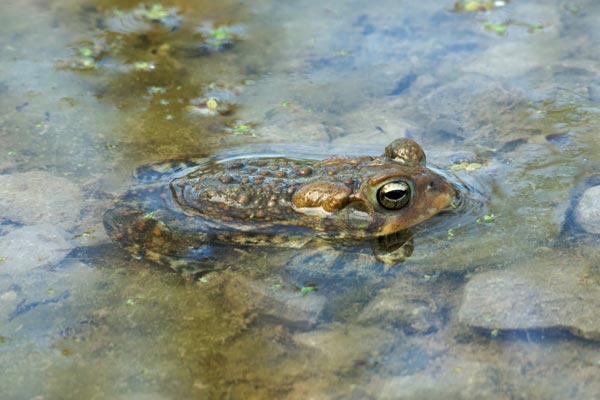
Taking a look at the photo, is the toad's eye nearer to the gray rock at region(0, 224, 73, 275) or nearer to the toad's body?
the toad's body

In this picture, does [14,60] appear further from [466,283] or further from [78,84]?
[466,283]

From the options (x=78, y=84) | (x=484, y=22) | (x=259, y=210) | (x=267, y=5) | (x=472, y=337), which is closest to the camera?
(x=472, y=337)

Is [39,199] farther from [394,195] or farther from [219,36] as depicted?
[219,36]

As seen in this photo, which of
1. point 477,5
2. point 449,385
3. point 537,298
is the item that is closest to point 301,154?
point 537,298

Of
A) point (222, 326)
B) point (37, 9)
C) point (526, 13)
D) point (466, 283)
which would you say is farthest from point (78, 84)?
point (526, 13)

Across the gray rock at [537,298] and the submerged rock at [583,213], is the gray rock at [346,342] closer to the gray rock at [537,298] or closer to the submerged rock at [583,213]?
the gray rock at [537,298]

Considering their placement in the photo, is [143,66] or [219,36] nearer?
[143,66]

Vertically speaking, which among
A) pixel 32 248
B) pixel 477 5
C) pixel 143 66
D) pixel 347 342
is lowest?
pixel 347 342

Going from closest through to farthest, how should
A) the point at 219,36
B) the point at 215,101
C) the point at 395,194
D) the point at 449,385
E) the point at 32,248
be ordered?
the point at 449,385, the point at 395,194, the point at 32,248, the point at 215,101, the point at 219,36
